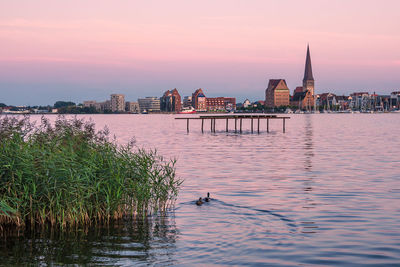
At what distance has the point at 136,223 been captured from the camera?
1772 cm

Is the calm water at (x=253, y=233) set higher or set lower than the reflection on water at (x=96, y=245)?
lower

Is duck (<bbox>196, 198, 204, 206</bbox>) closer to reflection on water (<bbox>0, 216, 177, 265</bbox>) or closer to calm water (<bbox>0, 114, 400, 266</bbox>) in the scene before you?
calm water (<bbox>0, 114, 400, 266</bbox>)

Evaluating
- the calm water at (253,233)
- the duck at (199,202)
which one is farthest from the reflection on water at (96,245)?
the duck at (199,202)

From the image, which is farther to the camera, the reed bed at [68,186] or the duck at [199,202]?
the duck at [199,202]

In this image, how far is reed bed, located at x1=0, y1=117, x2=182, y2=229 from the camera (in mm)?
16078

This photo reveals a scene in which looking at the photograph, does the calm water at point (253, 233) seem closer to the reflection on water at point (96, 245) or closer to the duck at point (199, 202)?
the reflection on water at point (96, 245)

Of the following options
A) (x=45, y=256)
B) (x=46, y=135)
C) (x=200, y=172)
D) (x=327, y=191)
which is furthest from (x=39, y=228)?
(x=200, y=172)

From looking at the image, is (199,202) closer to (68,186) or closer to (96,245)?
(68,186)

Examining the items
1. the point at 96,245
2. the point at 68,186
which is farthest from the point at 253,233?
the point at 68,186

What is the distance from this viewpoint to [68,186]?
53.1 ft

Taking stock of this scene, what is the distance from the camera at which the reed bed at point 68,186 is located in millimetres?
16078

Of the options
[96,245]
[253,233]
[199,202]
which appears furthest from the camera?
[199,202]

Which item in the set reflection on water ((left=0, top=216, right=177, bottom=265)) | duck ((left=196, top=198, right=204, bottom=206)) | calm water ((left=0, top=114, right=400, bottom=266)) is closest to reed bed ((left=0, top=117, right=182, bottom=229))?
reflection on water ((left=0, top=216, right=177, bottom=265))

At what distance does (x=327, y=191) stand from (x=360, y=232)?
9.16m
